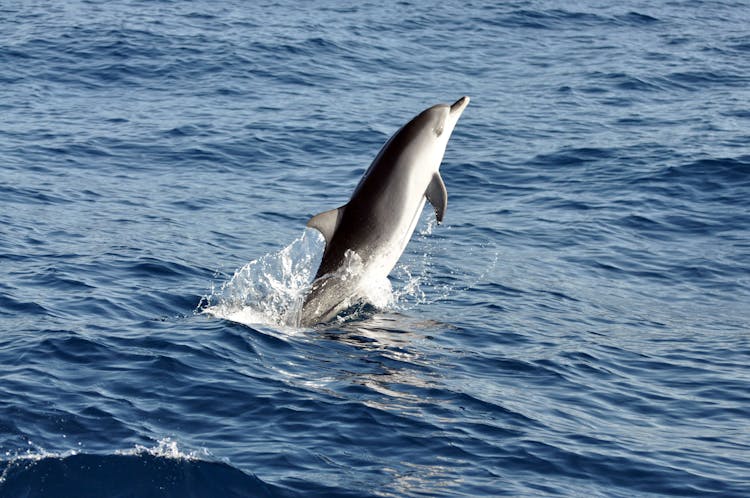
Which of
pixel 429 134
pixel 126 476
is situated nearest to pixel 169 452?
pixel 126 476

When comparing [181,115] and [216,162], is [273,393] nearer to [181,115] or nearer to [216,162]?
[216,162]

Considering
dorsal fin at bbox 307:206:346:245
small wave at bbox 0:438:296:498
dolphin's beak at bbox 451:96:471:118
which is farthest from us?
dolphin's beak at bbox 451:96:471:118

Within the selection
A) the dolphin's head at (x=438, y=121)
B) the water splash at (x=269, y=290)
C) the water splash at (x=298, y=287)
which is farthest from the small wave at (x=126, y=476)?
the dolphin's head at (x=438, y=121)

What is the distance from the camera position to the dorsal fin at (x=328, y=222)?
11.7 m

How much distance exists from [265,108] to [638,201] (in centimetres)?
928

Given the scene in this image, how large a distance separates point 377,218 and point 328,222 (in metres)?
0.58

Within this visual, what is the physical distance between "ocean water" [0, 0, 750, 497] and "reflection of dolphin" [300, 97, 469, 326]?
14.8 inches

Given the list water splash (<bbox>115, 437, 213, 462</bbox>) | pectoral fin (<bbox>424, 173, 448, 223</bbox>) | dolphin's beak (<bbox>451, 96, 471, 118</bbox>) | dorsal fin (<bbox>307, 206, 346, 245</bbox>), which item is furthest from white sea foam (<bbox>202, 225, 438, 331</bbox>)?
water splash (<bbox>115, 437, 213, 462</bbox>)

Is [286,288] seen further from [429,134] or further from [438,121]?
[438,121]

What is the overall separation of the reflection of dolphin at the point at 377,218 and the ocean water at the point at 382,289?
38 cm

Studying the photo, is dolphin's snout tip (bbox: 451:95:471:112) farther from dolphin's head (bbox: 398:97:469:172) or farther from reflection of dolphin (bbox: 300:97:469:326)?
reflection of dolphin (bbox: 300:97:469:326)

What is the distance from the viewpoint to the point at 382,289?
1305cm

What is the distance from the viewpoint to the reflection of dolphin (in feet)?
39.6

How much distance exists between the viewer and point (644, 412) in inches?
428
